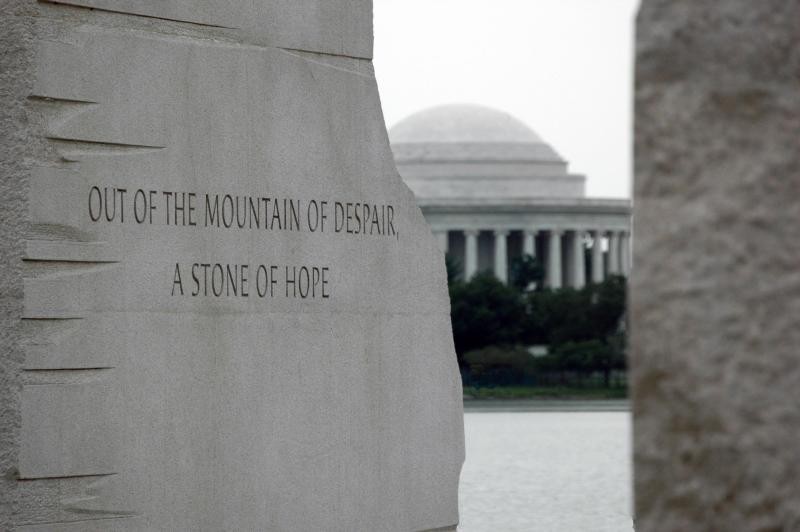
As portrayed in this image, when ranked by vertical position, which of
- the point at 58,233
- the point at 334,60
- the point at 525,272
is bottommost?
the point at 58,233

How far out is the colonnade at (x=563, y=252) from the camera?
361 feet

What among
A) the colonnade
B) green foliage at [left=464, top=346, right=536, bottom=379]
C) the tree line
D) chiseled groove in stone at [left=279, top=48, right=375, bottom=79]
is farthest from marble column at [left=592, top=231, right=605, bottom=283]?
chiseled groove in stone at [left=279, top=48, right=375, bottom=79]

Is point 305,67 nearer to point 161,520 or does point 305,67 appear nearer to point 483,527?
point 161,520

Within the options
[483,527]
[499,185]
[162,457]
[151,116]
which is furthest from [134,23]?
[499,185]

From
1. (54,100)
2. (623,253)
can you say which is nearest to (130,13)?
(54,100)

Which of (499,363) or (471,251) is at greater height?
(471,251)

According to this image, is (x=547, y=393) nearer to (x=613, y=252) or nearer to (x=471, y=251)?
(x=471, y=251)

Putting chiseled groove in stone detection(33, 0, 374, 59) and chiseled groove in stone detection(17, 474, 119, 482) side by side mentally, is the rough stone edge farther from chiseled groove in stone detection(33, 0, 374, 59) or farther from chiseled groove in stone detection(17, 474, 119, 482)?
chiseled groove in stone detection(33, 0, 374, 59)

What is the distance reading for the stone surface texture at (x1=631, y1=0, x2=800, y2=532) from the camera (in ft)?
6.87

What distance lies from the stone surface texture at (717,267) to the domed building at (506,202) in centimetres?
10282

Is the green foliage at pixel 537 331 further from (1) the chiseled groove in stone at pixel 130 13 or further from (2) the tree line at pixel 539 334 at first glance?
(1) the chiseled groove in stone at pixel 130 13

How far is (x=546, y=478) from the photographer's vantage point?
22.2 metres

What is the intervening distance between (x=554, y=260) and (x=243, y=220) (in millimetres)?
104935

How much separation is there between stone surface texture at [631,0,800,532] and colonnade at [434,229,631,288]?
105 m
